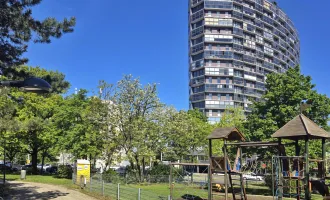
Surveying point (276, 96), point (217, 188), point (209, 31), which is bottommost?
point (217, 188)

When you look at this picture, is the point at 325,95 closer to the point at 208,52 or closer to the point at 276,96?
the point at 276,96

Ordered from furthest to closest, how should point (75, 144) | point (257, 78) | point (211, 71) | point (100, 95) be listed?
point (257, 78) < point (211, 71) < point (100, 95) < point (75, 144)

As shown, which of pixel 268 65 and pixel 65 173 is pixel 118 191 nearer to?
pixel 65 173

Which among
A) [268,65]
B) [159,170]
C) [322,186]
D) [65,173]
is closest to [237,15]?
[268,65]

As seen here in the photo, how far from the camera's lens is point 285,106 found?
25016 millimetres

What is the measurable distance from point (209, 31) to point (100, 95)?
189ft

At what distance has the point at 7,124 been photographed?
591 inches

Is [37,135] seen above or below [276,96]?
below

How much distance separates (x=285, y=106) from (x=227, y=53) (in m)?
61.4

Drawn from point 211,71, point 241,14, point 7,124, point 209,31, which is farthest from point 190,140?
point 241,14

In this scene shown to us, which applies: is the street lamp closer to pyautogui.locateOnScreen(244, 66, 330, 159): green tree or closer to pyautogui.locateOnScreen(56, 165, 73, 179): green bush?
pyautogui.locateOnScreen(244, 66, 330, 159): green tree

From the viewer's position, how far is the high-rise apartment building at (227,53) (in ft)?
271

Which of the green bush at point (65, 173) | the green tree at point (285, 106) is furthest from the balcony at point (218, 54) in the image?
the green tree at point (285, 106)

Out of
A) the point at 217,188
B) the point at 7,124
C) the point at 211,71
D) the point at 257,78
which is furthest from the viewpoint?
the point at 257,78
